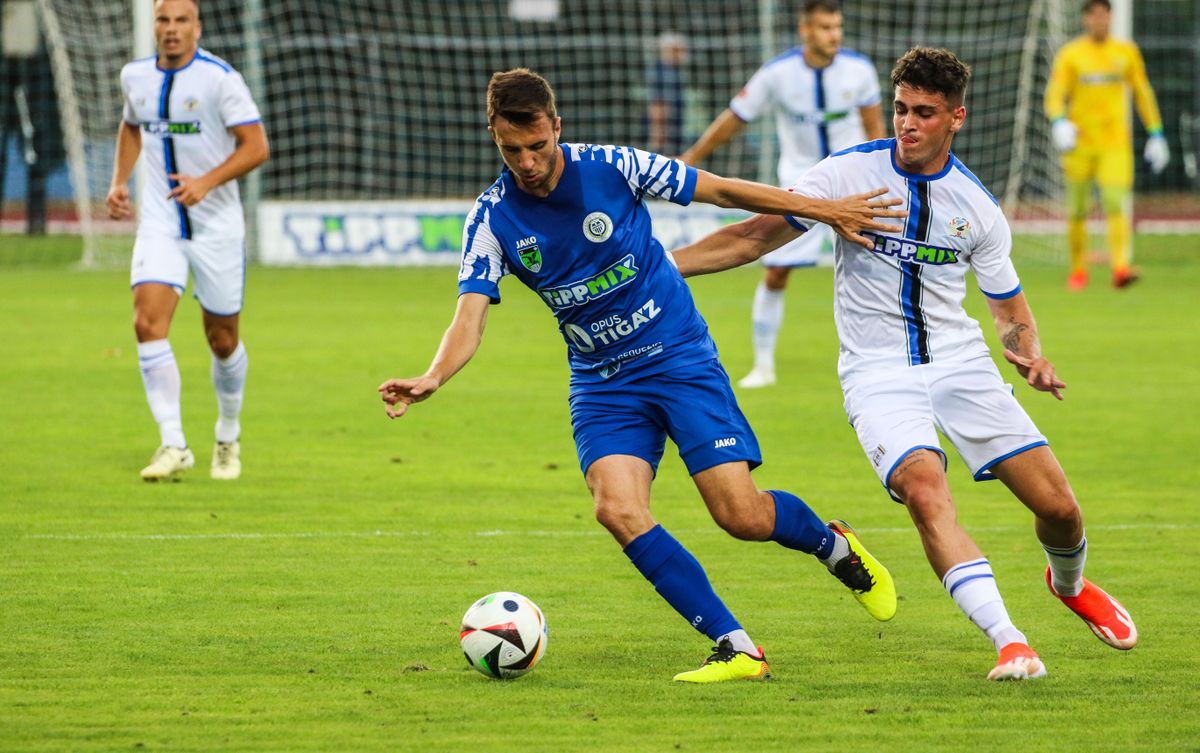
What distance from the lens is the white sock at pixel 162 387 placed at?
355 inches

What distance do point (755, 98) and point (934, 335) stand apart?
7039 mm

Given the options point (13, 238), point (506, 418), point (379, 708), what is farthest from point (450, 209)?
point (379, 708)

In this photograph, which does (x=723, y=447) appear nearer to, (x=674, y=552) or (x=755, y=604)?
(x=674, y=552)

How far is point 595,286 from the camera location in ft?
18.6

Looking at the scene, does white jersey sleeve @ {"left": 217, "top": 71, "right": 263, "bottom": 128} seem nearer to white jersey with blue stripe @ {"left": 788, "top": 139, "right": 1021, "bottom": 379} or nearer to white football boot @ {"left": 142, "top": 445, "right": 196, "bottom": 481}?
white football boot @ {"left": 142, "top": 445, "right": 196, "bottom": 481}

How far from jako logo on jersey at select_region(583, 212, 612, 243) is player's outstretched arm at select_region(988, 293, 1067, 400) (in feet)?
4.18

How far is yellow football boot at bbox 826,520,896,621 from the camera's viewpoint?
600 cm

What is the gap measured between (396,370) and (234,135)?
4.06m

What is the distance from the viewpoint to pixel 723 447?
222 inches

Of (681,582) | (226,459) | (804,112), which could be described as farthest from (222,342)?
(804,112)

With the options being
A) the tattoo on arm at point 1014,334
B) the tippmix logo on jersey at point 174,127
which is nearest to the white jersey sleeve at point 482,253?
the tattoo on arm at point 1014,334

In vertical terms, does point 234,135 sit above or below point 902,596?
above

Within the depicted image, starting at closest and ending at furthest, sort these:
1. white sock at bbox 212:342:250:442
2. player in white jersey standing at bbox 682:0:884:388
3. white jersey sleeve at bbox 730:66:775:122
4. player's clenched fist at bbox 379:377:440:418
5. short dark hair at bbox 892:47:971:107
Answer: player's clenched fist at bbox 379:377:440:418, short dark hair at bbox 892:47:971:107, white sock at bbox 212:342:250:442, player in white jersey standing at bbox 682:0:884:388, white jersey sleeve at bbox 730:66:775:122

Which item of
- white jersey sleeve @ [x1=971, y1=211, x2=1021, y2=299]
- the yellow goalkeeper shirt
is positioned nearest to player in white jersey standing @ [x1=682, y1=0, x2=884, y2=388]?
the yellow goalkeeper shirt
